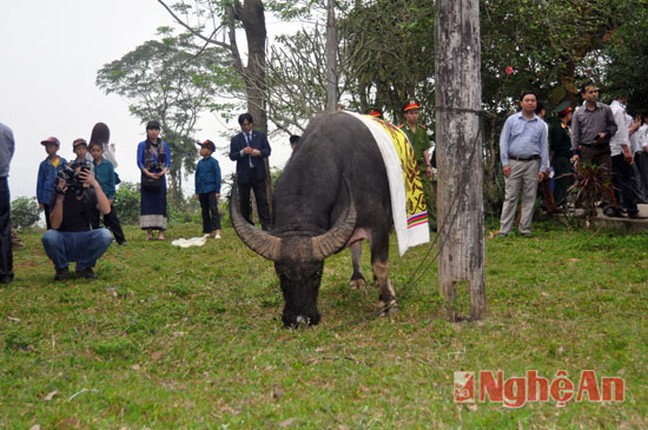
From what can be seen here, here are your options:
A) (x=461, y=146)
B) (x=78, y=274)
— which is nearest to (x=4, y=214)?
(x=78, y=274)

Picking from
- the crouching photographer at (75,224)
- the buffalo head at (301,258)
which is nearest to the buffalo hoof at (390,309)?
the buffalo head at (301,258)

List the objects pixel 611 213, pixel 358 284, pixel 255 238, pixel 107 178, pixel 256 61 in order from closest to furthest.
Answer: pixel 255 238
pixel 358 284
pixel 611 213
pixel 107 178
pixel 256 61

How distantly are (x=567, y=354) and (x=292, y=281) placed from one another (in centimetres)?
238

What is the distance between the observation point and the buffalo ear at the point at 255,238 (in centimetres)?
593

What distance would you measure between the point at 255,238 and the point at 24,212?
16.6 meters

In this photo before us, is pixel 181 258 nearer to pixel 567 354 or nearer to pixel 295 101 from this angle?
pixel 295 101

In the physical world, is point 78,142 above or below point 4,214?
above

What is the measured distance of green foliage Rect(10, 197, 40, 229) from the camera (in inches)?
790

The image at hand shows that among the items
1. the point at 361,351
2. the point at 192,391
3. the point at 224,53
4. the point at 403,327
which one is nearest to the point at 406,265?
the point at 403,327

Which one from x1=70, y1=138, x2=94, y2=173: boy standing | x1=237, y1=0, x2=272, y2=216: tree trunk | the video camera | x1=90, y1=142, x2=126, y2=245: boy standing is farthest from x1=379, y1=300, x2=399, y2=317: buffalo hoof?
x1=237, y1=0, x2=272, y2=216: tree trunk

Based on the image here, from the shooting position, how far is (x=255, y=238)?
6043 mm

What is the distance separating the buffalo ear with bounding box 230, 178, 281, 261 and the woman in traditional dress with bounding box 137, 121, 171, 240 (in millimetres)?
6983

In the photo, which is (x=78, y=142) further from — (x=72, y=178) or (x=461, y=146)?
(x=461, y=146)

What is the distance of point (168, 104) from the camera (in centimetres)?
3303
